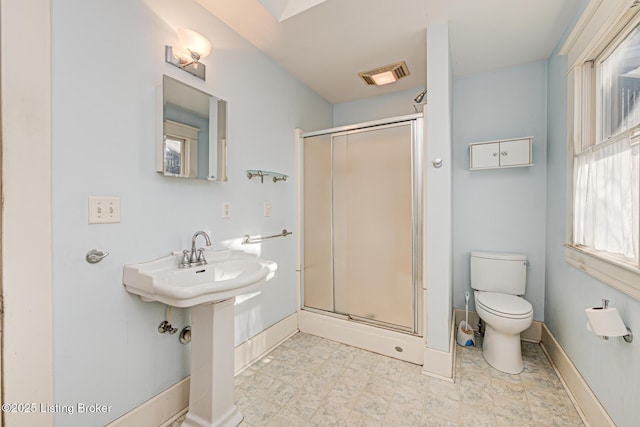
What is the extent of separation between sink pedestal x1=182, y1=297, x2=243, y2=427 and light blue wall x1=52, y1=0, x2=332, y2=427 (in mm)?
221

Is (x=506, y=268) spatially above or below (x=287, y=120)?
below

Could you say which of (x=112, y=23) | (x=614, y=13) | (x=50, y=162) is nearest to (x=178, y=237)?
(x=50, y=162)

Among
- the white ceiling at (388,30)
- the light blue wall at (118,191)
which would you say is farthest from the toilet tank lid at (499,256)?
the light blue wall at (118,191)

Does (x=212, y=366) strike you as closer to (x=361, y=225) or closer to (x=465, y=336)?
(x=361, y=225)

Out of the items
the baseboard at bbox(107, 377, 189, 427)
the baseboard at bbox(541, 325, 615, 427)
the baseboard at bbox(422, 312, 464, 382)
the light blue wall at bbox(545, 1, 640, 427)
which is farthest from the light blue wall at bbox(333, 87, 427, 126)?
the baseboard at bbox(107, 377, 189, 427)

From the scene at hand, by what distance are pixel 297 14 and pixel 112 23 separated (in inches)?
40.8

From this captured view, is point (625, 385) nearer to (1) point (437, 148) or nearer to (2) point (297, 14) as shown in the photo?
(1) point (437, 148)

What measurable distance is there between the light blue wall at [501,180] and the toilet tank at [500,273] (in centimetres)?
15

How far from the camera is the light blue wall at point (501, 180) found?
2.29 meters

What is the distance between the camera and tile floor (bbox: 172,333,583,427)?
146cm

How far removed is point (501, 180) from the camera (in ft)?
7.89

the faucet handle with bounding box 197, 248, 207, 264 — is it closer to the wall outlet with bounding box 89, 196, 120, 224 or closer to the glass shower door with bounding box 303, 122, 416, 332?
the wall outlet with bounding box 89, 196, 120, 224

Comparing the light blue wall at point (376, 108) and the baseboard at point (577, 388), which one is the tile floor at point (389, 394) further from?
the light blue wall at point (376, 108)

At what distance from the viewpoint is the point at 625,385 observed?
1156 millimetres
